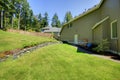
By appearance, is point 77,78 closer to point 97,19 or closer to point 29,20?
point 97,19

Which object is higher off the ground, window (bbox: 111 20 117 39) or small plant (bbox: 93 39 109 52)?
window (bbox: 111 20 117 39)

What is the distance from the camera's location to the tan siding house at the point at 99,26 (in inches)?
523

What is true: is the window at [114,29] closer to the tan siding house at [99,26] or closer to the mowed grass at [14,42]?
the tan siding house at [99,26]

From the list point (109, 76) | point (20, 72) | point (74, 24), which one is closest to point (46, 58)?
point (20, 72)

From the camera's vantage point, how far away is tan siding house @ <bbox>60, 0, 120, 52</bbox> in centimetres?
1327

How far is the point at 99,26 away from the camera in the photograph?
16.6 meters

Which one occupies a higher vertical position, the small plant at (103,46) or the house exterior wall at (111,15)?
the house exterior wall at (111,15)

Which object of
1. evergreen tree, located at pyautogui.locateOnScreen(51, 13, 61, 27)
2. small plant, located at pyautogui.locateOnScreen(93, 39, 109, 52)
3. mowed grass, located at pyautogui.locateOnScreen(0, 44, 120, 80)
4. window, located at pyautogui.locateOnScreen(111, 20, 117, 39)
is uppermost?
evergreen tree, located at pyautogui.locateOnScreen(51, 13, 61, 27)

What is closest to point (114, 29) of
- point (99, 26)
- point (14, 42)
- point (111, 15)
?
point (111, 15)

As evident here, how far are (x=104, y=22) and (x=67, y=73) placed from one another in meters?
9.43

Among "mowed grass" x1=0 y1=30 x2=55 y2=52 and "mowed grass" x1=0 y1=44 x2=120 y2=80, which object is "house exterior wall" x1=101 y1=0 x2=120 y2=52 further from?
"mowed grass" x1=0 y1=30 x2=55 y2=52

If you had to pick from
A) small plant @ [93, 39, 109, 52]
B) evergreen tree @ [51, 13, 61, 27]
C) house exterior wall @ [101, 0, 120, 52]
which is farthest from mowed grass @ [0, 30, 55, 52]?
evergreen tree @ [51, 13, 61, 27]

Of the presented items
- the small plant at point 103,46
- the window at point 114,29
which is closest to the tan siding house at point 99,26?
the window at point 114,29

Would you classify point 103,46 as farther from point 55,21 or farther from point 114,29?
point 55,21
